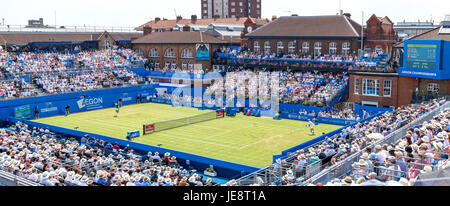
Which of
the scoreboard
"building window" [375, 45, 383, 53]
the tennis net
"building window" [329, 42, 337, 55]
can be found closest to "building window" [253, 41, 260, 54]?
"building window" [329, 42, 337, 55]

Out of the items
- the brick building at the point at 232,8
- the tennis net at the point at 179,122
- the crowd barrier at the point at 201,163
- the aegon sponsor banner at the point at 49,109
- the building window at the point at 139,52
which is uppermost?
the brick building at the point at 232,8

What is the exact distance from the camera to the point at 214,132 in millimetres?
37531

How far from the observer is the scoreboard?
3662cm

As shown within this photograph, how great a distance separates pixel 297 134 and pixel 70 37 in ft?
131

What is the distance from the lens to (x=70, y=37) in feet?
208

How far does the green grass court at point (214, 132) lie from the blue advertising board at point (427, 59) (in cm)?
833

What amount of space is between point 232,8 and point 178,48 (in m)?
61.7

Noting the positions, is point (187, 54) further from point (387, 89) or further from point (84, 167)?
point (84, 167)

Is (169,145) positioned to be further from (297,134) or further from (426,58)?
(426,58)

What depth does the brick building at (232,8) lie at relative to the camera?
121m

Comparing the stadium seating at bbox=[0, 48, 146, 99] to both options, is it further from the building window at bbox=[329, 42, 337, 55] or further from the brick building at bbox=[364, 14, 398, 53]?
the brick building at bbox=[364, 14, 398, 53]

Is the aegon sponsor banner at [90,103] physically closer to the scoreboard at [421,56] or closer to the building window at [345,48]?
the building window at [345,48]

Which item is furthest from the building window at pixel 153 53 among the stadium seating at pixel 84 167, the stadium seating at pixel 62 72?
the stadium seating at pixel 84 167

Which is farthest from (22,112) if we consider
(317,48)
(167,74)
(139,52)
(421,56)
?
(421,56)
